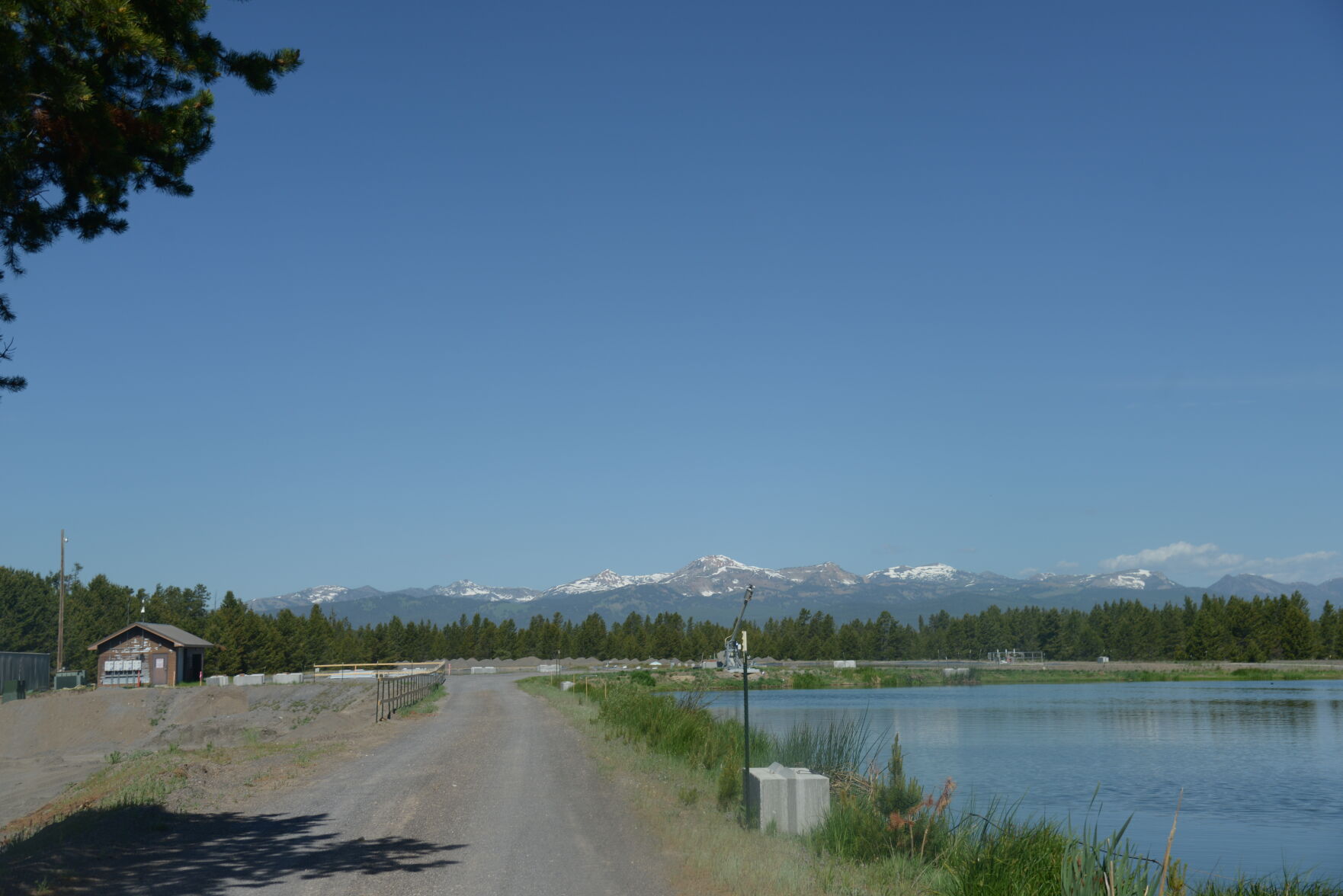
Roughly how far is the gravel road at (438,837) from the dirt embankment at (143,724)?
29.4 ft

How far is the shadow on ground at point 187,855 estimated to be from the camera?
9.68 metres

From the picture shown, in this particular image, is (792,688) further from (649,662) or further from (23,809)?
(23,809)

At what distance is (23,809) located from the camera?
21.6m

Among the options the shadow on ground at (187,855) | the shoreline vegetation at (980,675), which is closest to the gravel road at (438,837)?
the shadow on ground at (187,855)

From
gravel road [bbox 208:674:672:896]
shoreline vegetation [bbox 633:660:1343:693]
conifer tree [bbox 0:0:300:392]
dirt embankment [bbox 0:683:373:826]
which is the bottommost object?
shoreline vegetation [bbox 633:660:1343:693]

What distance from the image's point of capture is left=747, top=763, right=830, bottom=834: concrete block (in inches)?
480

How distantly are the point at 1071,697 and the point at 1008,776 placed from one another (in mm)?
44918

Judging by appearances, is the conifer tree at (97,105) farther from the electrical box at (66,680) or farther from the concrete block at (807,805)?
the electrical box at (66,680)

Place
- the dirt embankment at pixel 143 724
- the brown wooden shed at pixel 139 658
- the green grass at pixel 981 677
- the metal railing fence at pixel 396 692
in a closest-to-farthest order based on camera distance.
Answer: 1. the dirt embankment at pixel 143 724
2. the metal railing fence at pixel 396 692
3. the brown wooden shed at pixel 139 658
4. the green grass at pixel 981 677

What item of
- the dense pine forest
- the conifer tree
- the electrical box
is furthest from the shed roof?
the conifer tree

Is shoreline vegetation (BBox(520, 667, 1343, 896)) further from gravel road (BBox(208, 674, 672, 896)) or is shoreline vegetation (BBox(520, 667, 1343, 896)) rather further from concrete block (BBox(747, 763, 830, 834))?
gravel road (BBox(208, 674, 672, 896))

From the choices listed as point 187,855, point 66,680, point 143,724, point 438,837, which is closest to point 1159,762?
point 438,837

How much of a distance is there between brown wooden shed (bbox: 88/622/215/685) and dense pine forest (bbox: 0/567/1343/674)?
15.6m

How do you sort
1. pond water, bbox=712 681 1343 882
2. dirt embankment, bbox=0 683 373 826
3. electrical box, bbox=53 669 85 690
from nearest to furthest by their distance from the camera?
pond water, bbox=712 681 1343 882 → dirt embankment, bbox=0 683 373 826 → electrical box, bbox=53 669 85 690
